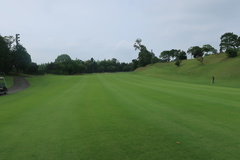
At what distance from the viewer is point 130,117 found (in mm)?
8102

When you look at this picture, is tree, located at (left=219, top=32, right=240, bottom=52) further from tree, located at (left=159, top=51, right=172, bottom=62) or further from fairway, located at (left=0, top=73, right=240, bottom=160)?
fairway, located at (left=0, top=73, right=240, bottom=160)

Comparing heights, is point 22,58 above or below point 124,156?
above

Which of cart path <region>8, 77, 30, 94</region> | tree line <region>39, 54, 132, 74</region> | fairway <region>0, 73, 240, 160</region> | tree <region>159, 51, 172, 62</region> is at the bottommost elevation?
cart path <region>8, 77, 30, 94</region>

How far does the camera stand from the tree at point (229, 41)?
230ft

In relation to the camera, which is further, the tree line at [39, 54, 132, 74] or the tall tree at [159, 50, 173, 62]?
the tall tree at [159, 50, 173, 62]

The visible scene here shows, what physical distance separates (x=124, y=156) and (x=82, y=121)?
3.67 m

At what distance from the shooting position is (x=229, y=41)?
241 feet

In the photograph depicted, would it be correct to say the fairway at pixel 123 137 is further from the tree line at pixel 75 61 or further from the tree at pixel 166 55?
the tree at pixel 166 55

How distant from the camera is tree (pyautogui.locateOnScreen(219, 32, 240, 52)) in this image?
7015 cm

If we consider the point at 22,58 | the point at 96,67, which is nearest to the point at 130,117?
the point at 22,58

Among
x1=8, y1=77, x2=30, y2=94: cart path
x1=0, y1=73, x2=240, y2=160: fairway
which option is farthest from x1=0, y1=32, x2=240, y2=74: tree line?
x1=0, y1=73, x2=240, y2=160: fairway

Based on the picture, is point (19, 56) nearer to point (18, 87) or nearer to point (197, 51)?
point (18, 87)

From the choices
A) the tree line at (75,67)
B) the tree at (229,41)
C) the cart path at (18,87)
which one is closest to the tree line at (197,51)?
the tree at (229,41)

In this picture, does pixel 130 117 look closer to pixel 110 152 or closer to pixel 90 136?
pixel 90 136
